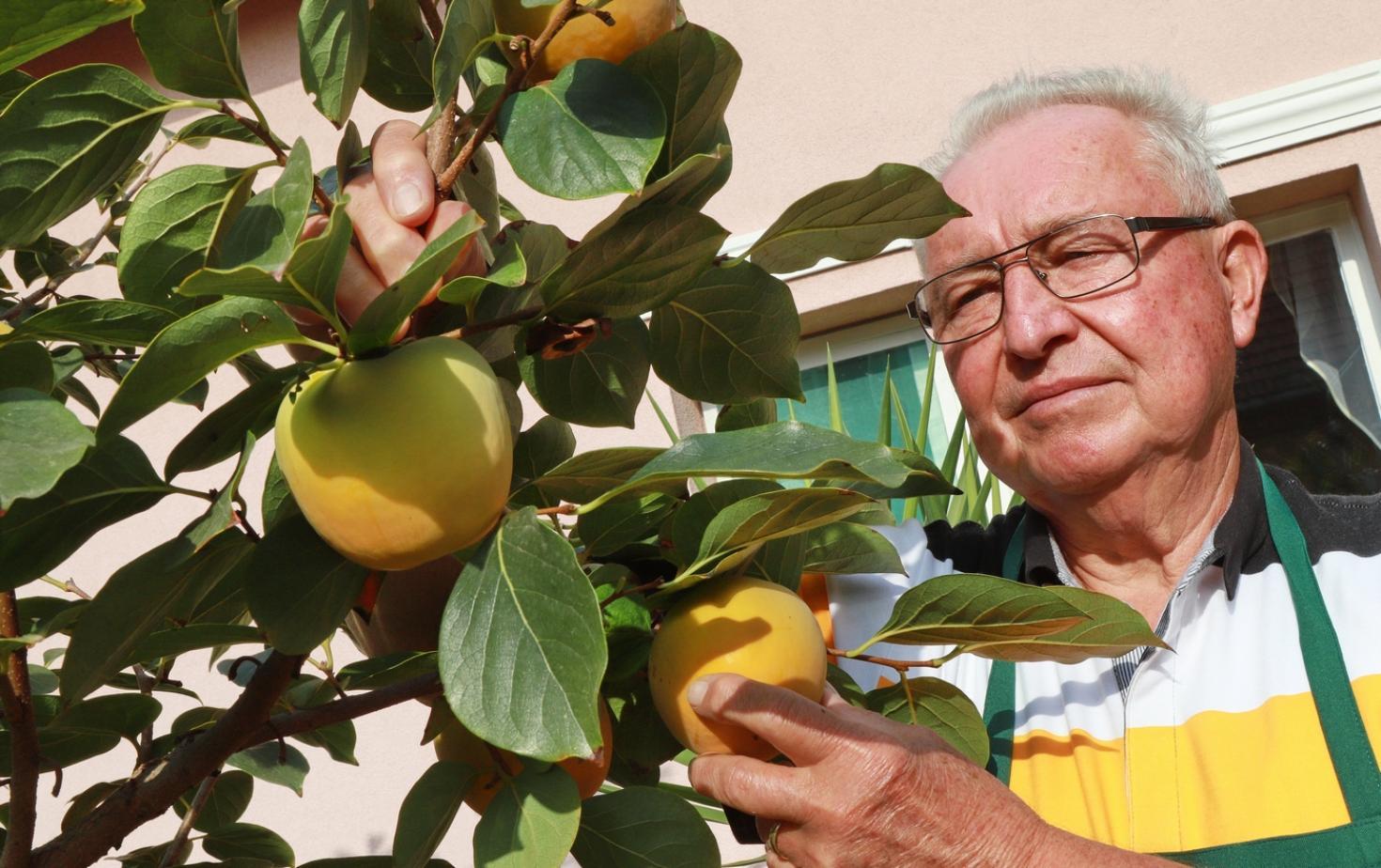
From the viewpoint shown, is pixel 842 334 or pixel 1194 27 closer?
pixel 1194 27

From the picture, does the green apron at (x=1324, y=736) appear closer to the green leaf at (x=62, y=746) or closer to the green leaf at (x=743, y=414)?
the green leaf at (x=743, y=414)

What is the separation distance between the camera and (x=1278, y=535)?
4.86ft

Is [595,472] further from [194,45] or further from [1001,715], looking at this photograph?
[1001,715]

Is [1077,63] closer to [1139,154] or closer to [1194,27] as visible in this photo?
[1194,27]

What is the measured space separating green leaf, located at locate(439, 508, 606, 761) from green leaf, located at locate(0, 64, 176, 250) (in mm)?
259

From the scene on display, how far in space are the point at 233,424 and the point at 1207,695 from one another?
45.4 inches

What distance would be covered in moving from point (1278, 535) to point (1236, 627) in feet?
0.40

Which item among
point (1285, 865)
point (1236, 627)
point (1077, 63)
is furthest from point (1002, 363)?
point (1077, 63)

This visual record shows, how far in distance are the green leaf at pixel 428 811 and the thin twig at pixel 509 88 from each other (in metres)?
0.33

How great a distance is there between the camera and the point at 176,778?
0.71 metres

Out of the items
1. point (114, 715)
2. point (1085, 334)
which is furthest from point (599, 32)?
point (1085, 334)

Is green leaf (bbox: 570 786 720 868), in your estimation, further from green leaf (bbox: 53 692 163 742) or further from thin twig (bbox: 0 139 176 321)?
thin twig (bbox: 0 139 176 321)

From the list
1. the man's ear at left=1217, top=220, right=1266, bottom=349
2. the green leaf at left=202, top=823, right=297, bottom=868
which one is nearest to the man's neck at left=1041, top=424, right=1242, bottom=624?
the man's ear at left=1217, top=220, right=1266, bottom=349

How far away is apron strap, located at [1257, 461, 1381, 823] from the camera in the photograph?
1.27 m
